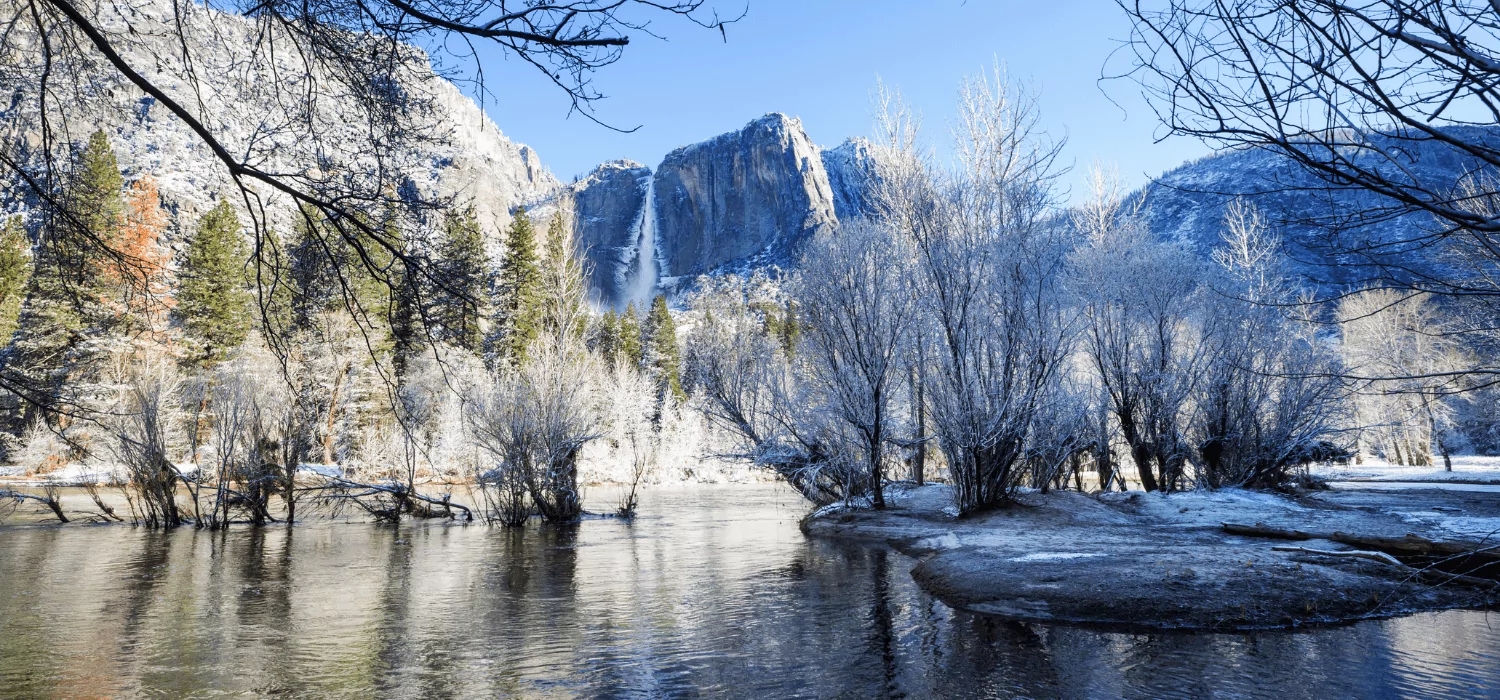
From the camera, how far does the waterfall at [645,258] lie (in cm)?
13188

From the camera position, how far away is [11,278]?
29.3m

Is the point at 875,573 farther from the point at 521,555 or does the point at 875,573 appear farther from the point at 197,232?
the point at 197,232

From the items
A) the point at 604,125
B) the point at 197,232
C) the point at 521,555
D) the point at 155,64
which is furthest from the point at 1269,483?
the point at 197,232

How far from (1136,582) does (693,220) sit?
466ft

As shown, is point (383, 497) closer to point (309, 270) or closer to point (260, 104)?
point (309, 270)

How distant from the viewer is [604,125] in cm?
282

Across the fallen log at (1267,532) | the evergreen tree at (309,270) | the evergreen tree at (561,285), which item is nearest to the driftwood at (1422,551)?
the fallen log at (1267,532)

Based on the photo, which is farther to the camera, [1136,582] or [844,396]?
[844,396]

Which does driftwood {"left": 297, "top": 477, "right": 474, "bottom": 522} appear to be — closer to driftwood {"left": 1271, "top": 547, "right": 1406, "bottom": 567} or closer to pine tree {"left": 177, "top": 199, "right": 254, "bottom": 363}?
driftwood {"left": 1271, "top": 547, "right": 1406, "bottom": 567}

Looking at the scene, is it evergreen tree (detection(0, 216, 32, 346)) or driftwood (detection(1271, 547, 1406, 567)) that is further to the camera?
evergreen tree (detection(0, 216, 32, 346))

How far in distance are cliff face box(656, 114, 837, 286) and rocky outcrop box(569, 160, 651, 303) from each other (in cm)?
608

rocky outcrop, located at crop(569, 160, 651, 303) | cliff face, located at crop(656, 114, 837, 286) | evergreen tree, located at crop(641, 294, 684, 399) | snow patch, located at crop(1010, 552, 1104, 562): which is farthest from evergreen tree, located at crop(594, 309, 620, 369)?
cliff face, located at crop(656, 114, 837, 286)

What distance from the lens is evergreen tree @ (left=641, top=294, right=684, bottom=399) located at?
176 ft

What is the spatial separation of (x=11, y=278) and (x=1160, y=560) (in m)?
40.0
